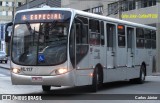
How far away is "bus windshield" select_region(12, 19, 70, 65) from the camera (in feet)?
49.3

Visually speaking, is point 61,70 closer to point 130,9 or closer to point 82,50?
point 82,50

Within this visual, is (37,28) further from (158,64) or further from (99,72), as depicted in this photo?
(158,64)

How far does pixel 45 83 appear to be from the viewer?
14.9m

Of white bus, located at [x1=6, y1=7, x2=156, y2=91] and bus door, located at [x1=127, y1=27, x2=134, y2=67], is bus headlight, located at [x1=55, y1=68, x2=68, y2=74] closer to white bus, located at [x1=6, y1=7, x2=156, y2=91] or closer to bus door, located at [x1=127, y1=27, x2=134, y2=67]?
white bus, located at [x1=6, y1=7, x2=156, y2=91]

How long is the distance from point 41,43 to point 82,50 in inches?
65.9

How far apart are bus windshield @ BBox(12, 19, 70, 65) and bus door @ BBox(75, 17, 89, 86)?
2.17 feet

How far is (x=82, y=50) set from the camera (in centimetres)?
1600

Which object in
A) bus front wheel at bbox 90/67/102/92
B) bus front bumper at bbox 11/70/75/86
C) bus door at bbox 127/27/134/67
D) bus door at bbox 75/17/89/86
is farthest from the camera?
bus door at bbox 127/27/134/67

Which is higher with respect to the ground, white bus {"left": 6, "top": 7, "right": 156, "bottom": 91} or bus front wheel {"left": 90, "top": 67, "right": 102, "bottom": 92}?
white bus {"left": 6, "top": 7, "right": 156, "bottom": 91}

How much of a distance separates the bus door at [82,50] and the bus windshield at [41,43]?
2.17 feet

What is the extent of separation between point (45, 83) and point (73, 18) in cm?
254

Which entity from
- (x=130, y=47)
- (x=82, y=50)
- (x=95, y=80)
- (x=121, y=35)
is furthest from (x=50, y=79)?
(x=130, y=47)

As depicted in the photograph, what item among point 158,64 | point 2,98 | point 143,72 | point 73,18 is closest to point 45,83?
point 2,98

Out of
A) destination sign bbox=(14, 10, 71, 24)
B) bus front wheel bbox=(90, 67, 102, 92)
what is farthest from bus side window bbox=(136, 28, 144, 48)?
destination sign bbox=(14, 10, 71, 24)
